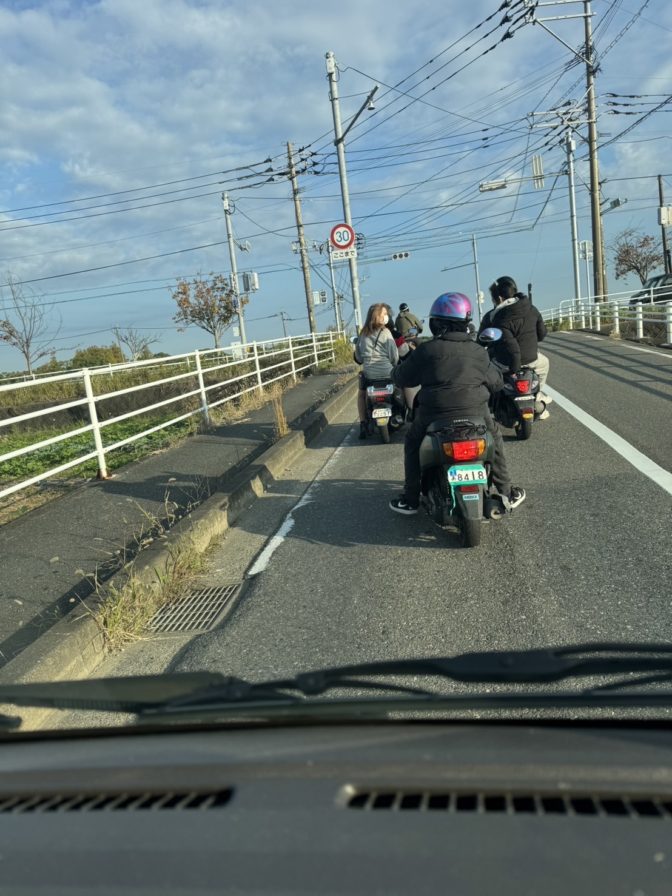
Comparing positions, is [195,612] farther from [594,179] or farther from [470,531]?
[594,179]

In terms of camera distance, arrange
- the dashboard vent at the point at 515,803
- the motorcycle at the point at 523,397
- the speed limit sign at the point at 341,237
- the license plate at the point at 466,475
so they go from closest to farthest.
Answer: the dashboard vent at the point at 515,803 < the license plate at the point at 466,475 < the motorcycle at the point at 523,397 < the speed limit sign at the point at 341,237

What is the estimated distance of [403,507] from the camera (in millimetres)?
5969

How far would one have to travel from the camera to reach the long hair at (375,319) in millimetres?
9625

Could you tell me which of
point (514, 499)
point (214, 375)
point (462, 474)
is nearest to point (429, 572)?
point (462, 474)

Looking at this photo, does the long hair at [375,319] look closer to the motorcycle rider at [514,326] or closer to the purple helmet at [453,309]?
the motorcycle rider at [514,326]

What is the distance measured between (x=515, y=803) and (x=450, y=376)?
13.5 ft

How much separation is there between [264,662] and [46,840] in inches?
80.8

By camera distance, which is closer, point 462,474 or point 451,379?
point 462,474

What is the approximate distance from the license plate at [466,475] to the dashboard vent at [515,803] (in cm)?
353

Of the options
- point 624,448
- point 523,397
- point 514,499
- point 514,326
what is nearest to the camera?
point 514,499

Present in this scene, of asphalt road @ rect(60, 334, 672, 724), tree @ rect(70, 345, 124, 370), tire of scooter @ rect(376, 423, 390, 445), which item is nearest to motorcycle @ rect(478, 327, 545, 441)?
asphalt road @ rect(60, 334, 672, 724)

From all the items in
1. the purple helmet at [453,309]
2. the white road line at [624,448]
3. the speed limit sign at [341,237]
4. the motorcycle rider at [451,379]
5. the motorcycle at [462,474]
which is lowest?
→ the white road line at [624,448]

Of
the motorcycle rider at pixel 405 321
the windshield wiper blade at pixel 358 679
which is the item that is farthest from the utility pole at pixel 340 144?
the windshield wiper blade at pixel 358 679

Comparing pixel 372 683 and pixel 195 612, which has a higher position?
pixel 372 683
